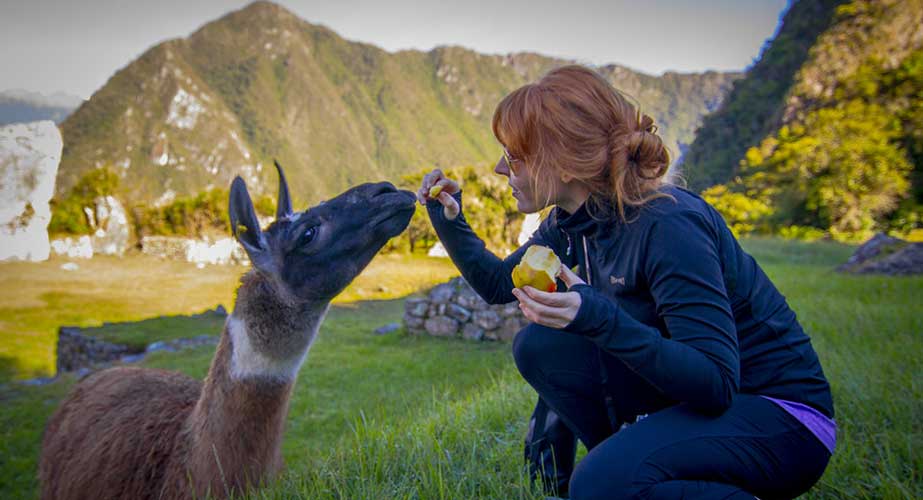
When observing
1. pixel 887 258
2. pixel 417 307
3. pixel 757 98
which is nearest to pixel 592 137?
pixel 417 307

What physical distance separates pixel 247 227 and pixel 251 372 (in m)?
0.72

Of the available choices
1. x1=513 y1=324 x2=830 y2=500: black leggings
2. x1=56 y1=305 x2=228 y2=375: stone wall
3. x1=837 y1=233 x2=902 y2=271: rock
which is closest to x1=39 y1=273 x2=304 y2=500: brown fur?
x1=513 y1=324 x2=830 y2=500: black leggings

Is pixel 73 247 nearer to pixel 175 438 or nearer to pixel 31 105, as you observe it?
pixel 31 105

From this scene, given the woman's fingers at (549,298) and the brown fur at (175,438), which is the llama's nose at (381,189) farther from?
the woman's fingers at (549,298)

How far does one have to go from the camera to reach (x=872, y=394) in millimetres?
3250

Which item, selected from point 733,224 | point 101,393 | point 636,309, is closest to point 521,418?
point 636,309

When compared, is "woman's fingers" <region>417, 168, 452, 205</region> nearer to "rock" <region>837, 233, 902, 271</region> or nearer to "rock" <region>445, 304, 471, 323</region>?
"rock" <region>445, 304, 471, 323</region>

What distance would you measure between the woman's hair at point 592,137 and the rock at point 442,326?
920 centimetres

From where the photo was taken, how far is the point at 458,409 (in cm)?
346

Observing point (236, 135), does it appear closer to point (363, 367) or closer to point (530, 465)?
point (363, 367)

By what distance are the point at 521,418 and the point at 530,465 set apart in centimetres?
114

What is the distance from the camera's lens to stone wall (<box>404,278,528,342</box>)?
10.4m

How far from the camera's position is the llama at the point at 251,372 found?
2557mm

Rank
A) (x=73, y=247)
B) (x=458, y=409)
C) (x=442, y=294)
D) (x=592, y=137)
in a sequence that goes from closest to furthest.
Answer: (x=592, y=137)
(x=458, y=409)
(x=442, y=294)
(x=73, y=247)
